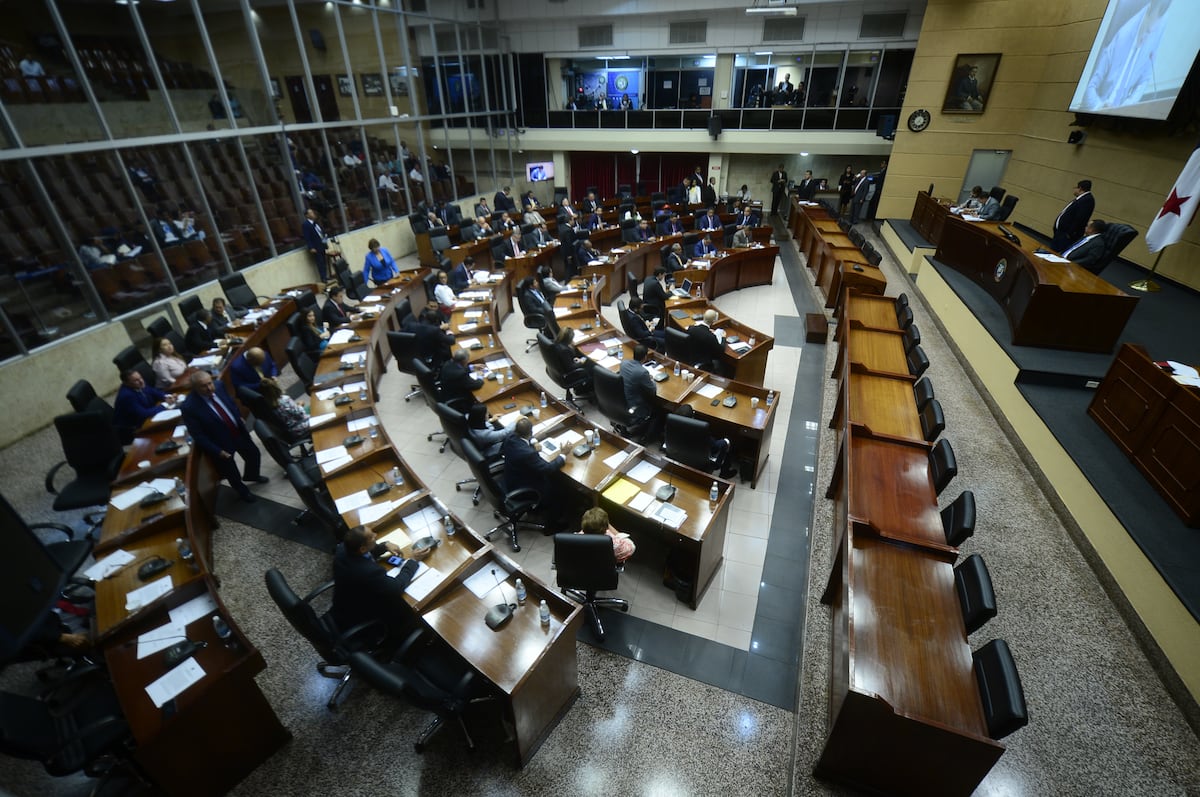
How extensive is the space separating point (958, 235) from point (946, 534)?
8046 mm

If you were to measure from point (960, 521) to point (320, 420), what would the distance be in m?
6.19

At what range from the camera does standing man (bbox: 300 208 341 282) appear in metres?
11.4

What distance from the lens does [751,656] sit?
422cm

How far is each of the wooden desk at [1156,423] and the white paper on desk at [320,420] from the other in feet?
25.7

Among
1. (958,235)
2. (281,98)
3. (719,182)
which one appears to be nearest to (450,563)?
(958,235)

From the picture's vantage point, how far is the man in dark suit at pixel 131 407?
610 centimetres

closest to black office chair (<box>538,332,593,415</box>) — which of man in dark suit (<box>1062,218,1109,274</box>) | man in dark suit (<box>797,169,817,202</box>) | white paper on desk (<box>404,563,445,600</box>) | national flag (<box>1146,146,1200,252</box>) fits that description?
white paper on desk (<box>404,563,445,600</box>)

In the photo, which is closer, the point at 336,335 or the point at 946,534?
the point at 946,534

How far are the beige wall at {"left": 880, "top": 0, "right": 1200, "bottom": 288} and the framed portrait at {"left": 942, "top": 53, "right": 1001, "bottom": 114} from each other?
131 millimetres

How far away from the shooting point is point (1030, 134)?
1306cm

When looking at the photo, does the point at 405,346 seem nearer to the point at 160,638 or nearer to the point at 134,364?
the point at 134,364

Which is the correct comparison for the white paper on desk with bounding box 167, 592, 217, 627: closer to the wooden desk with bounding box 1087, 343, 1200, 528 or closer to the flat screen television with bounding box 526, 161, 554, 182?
the wooden desk with bounding box 1087, 343, 1200, 528

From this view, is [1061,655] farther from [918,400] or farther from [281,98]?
[281,98]

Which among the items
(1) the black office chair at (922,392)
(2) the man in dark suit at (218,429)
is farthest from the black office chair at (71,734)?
(1) the black office chair at (922,392)
